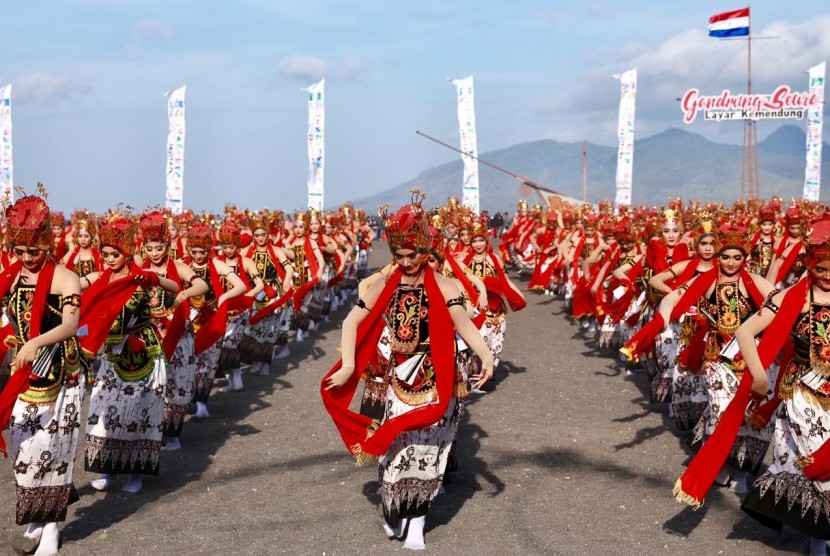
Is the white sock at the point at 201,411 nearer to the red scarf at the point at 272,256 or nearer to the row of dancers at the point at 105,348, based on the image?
the row of dancers at the point at 105,348

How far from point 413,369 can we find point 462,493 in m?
1.66

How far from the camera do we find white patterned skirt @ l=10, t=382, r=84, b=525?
18.6 ft

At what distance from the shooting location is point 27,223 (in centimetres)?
559

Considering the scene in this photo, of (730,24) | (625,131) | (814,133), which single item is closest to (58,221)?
(625,131)

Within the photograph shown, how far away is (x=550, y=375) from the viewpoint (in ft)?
40.3

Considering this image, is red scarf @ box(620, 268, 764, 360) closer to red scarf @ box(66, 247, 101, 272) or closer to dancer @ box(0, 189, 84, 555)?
dancer @ box(0, 189, 84, 555)

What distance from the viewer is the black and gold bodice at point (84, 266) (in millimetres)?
11055

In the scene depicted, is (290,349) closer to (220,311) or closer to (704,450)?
(220,311)

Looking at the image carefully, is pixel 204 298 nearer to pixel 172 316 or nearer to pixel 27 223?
pixel 172 316

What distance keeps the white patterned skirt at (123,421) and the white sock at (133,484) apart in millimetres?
123

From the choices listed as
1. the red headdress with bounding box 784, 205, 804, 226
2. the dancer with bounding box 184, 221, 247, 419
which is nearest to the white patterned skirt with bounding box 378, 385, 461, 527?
the dancer with bounding box 184, 221, 247, 419

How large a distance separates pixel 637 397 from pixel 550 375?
1.82m

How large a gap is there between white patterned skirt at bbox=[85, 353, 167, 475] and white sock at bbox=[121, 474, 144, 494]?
→ 0.40ft

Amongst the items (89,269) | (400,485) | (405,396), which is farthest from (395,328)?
(89,269)
